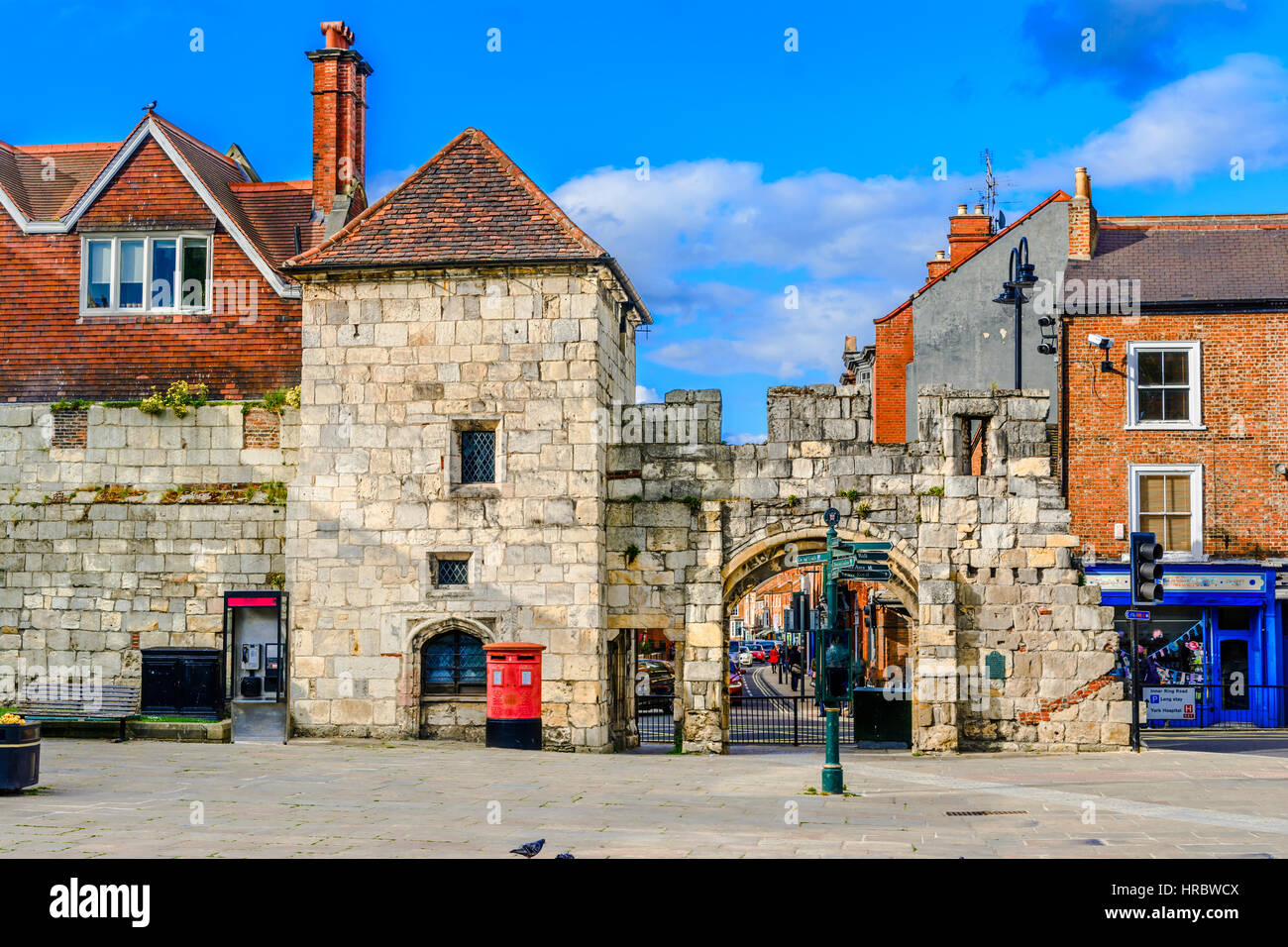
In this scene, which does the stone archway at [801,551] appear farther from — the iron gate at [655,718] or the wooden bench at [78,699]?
the wooden bench at [78,699]

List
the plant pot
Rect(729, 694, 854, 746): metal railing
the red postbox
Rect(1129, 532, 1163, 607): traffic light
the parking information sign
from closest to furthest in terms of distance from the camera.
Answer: the plant pot → the red postbox → Rect(1129, 532, 1163, 607): traffic light → Rect(729, 694, 854, 746): metal railing → the parking information sign

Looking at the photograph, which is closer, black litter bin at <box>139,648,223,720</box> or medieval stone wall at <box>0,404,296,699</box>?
black litter bin at <box>139,648,223,720</box>

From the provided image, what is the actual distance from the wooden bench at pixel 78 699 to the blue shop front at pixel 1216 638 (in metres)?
17.6

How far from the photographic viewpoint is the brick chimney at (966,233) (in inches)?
1278

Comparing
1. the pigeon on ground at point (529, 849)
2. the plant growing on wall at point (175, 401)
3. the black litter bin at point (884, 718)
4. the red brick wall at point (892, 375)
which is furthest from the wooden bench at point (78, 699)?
the red brick wall at point (892, 375)

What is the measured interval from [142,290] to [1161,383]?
761 inches

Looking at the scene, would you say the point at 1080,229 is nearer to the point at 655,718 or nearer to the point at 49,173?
the point at 655,718

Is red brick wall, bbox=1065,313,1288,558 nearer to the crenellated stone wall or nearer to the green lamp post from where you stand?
the crenellated stone wall

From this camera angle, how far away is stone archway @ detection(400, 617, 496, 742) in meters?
19.4

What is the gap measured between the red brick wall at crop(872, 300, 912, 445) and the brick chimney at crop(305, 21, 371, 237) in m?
15.8

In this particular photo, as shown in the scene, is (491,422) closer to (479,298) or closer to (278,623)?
(479,298)

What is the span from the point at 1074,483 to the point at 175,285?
57.2ft

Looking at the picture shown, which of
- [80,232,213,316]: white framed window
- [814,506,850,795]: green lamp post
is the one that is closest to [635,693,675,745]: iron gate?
[814,506,850,795]: green lamp post

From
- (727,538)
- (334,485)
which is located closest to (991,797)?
(727,538)
